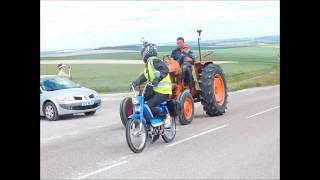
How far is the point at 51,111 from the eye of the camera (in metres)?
18.4

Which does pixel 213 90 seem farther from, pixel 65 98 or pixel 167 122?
pixel 167 122

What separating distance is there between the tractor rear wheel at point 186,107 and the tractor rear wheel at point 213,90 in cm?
118

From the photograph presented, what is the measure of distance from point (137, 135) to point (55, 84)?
8.78 meters

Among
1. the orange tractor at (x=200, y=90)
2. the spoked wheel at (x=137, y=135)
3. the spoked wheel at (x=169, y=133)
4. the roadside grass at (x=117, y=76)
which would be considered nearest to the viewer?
the spoked wheel at (x=137, y=135)

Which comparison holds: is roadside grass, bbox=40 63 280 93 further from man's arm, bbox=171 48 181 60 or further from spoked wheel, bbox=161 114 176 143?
spoked wheel, bbox=161 114 176 143

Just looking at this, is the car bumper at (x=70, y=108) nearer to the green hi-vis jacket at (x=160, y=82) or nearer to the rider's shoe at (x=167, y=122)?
the green hi-vis jacket at (x=160, y=82)

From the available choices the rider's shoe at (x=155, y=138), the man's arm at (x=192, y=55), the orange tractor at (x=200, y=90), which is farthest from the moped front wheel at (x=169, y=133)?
the man's arm at (x=192, y=55)

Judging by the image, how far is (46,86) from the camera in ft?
63.8

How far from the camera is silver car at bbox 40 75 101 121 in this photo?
18.4 meters

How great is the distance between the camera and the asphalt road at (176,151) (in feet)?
31.6

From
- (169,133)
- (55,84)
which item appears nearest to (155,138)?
(169,133)

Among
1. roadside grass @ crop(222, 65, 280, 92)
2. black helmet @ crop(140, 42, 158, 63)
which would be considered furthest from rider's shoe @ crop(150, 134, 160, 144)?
roadside grass @ crop(222, 65, 280, 92)
